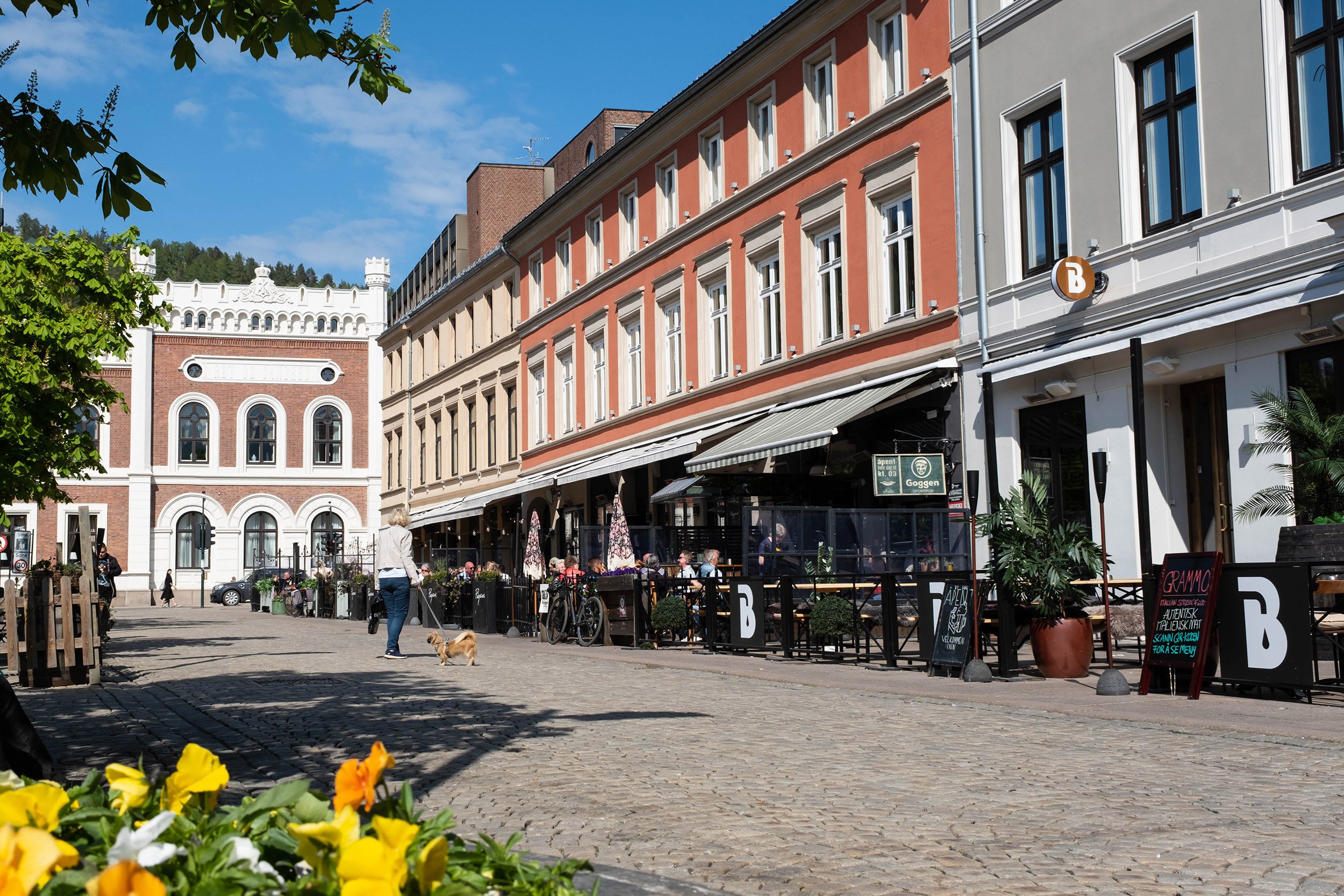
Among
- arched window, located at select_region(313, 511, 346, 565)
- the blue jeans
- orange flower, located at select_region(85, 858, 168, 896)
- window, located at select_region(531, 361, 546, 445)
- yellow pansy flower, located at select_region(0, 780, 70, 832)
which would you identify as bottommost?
the blue jeans

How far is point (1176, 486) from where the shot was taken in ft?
55.9

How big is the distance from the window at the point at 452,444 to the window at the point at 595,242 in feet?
45.5

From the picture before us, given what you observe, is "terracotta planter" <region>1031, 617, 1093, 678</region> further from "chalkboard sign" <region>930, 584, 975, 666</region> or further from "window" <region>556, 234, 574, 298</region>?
"window" <region>556, 234, 574, 298</region>

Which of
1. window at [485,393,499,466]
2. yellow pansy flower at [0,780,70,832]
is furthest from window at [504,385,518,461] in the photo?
yellow pansy flower at [0,780,70,832]

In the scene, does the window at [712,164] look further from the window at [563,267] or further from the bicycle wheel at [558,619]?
the bicycle wheel at [558,619]

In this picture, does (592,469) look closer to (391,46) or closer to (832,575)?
(832,575)

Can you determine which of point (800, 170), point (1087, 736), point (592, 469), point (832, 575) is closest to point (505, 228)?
point (592, 469)

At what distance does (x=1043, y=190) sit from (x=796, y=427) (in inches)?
213

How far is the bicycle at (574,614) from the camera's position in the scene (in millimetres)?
21766

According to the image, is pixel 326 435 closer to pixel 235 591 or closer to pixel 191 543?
pixel 191 543

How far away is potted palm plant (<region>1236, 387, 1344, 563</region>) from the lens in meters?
13.4

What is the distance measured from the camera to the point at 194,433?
6334cm

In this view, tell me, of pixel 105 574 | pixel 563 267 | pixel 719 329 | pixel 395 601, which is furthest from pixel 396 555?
pixel 563 267

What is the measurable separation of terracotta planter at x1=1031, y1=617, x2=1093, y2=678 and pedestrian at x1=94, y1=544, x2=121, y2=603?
15.8m
